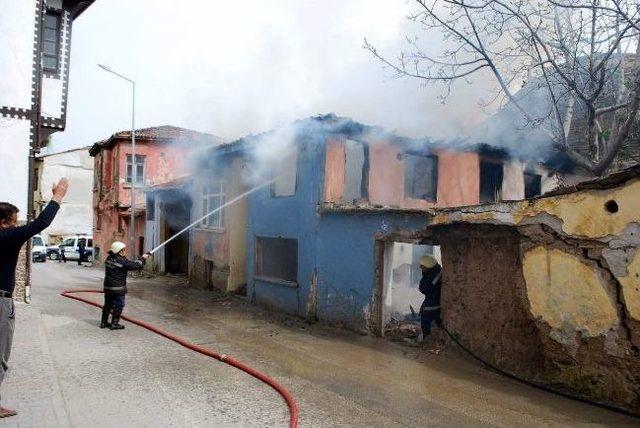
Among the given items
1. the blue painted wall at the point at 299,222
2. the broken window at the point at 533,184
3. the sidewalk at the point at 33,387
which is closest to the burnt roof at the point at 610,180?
the blue painted wall at the point at 299,222

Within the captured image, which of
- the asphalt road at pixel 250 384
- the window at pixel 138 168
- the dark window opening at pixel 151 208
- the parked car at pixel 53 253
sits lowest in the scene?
the parked car at pixel 53 253

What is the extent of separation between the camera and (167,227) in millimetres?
22844

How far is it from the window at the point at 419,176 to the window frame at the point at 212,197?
18.5 ft

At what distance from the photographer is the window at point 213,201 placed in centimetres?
1652

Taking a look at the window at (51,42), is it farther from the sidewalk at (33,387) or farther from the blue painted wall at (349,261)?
the blue painted wall at (349,261)

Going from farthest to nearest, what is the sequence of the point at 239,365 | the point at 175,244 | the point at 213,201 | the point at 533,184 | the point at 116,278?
the point at 175,244 → the point at 533,184 → the point at 213,201 → the point at 116,278 → the point at 239,365

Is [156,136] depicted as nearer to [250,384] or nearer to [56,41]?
[56,41]

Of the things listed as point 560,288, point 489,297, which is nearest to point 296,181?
point 489,297

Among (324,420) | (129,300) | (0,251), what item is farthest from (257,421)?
(129,300)

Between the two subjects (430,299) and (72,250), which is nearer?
(430,299)

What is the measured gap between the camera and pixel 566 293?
22.3ft

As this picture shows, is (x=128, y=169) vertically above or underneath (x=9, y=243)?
above

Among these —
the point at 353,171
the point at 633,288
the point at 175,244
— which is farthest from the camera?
the point at 175,244

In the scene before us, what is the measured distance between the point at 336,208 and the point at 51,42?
8064 mm
